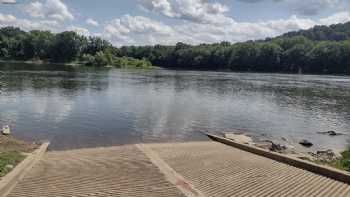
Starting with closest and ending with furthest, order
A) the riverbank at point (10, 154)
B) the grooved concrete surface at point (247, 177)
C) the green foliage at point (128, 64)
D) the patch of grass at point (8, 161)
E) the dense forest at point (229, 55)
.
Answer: the grooved concrete surface at point (247, 177)
the patch of grass at point (8, 161)
the riverbank at point (10, 154)
the dense forest at point (229, 55)
the green foliage at point (128, 64)

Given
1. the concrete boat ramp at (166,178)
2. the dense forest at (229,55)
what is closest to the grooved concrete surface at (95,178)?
the concrete boat ramp at (166,178)

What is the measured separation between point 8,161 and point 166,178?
235 inches

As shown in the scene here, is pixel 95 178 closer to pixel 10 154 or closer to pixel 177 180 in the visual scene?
pixel 177 180

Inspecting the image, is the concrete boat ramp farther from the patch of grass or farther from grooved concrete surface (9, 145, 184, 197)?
the patch of grass

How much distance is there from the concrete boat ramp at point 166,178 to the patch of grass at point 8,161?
69 centimetres

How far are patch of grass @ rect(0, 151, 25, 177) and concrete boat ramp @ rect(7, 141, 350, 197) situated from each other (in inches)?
27.3

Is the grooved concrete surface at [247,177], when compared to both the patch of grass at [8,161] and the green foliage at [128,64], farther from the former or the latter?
the green foliage at [128,64]

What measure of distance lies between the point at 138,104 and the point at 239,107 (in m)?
11.5

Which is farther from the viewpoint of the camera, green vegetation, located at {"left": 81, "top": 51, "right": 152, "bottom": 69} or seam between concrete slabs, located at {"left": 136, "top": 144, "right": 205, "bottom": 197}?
green vegetation, located at {"left": 81, "top": 51, "right": 152, "bottom": 69}

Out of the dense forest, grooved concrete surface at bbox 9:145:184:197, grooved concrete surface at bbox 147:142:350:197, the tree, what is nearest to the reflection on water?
grooved concrete surface at bbox 9:145:184:197

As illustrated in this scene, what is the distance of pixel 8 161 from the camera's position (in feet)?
43.7

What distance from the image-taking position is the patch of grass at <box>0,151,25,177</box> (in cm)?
1194

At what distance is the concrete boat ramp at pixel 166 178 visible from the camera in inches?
413

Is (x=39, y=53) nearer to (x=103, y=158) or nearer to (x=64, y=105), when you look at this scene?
(x=64, y=105)
